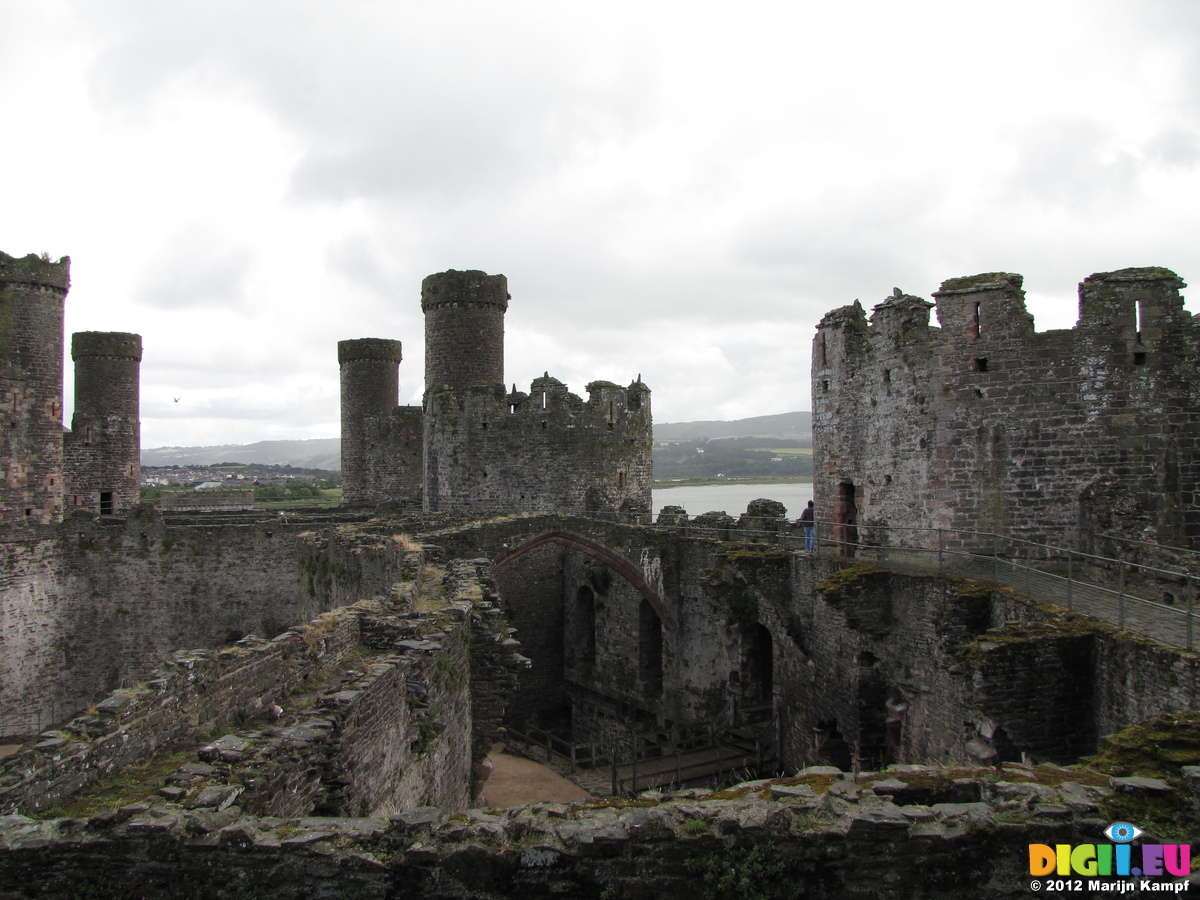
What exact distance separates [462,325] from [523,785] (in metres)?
12.4

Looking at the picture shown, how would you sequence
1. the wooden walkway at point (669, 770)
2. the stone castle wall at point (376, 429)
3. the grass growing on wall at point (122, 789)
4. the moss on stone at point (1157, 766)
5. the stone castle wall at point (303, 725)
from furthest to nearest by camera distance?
1. the stone castle wall at point (376, 429)
2. the wooden walkway at point (669, 770)
3. the stone castle wall at point (303, 725)
4. the grass growing on wall at point (122, 789)
5. the moss on stone at point (1157, 766)

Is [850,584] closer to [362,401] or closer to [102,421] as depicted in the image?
[362,401]

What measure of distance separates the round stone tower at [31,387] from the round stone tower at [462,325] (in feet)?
28.8

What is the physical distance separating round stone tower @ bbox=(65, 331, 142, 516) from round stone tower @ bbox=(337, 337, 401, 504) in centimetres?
745

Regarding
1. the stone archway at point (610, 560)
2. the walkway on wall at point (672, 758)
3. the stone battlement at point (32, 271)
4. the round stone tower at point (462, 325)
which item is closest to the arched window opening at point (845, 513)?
the walkway on wall at point (672, 758)

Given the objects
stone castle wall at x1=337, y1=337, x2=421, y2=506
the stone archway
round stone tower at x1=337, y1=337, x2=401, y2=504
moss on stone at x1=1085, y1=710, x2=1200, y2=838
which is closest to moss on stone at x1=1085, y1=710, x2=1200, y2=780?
moss on stone at x1=1085, y1=710, x2=1200, y2=838

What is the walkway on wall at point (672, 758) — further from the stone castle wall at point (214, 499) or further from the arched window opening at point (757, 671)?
the stone castle wall at point (214, 499)

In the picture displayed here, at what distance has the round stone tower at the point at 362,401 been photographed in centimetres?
2780

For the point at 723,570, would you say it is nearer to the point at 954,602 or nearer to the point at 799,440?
the point at 954,602

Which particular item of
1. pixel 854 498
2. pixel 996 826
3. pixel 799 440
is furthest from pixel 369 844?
pixel 799 440

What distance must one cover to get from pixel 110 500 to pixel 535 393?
18.1m

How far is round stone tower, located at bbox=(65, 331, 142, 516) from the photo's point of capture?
28.2m

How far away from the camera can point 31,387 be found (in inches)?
782

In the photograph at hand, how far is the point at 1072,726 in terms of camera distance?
816 cm
